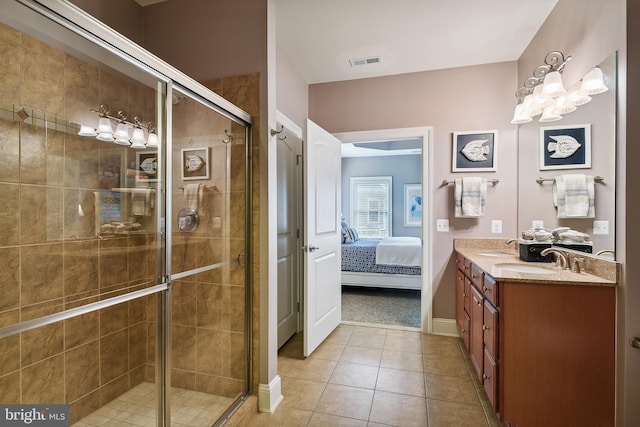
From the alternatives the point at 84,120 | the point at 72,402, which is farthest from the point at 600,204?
the point at 72,402

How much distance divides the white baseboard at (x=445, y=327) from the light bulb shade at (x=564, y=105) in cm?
210

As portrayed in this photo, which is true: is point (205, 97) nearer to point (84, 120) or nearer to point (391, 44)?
point (84, 120)

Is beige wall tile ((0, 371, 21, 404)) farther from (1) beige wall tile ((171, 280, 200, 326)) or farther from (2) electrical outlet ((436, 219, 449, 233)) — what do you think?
(2) electrical outlet ((436, 219, 449, 233))

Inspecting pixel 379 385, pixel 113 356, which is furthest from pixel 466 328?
pixel 113 356

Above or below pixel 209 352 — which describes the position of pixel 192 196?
above

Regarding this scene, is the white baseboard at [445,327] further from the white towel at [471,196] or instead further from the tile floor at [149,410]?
the tile floor at [149,410]

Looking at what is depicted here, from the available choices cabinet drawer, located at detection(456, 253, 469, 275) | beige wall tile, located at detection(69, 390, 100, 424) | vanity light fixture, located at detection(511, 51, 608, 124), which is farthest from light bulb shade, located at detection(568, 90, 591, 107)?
beige wall tile, located at detection(69, 390, 100, 424)

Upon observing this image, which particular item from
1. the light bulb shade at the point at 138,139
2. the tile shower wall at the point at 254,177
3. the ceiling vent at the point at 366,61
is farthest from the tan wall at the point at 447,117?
the light bulb shade at the point at 138,139

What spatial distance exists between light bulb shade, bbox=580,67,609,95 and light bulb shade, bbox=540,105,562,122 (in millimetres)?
376

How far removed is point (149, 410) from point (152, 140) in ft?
4.40

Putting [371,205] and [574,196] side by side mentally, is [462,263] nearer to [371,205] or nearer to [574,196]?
[574,196]

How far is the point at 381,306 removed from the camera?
407 cm

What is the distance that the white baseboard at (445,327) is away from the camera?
317cm

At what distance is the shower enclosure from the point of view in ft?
4.62
